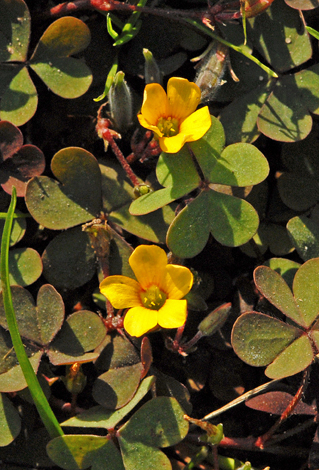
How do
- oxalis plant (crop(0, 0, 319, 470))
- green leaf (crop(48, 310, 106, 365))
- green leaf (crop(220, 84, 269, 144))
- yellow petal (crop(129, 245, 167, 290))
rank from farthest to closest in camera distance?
green leaf (crop(220, 84, 269, 144)), green leaf (crop(48, 310, 106, 365)), oxalis plant (crop(0, 0, 319, 470)), yellow petal (crop(129, 245, 167, 290))

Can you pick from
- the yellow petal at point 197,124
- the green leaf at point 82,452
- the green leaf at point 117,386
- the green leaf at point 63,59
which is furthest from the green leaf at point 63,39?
the green leaf at point 82,452

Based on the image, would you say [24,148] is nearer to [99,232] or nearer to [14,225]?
[14,225]

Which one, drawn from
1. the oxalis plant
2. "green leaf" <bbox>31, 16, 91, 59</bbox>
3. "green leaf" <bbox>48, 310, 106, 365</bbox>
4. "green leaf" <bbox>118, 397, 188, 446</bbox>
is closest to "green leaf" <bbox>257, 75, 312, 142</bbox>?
the oxalis plant

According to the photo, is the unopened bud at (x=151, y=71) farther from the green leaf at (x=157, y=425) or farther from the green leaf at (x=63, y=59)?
the green leaf at (x=157, y=425)

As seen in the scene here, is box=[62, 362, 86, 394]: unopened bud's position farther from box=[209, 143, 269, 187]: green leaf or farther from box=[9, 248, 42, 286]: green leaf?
box=[209, 143, 269, 187]: green leaf

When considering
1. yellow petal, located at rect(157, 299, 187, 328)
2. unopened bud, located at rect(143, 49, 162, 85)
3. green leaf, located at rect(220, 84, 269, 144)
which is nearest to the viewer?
yellow petal, located at rect(157, 299, 187, 328)

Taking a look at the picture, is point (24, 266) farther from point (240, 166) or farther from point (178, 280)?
point (240, 166)

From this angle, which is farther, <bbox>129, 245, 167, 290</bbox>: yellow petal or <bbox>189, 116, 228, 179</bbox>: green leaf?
<bbox>189, 116, 228, 179</bbox>: green leaf
